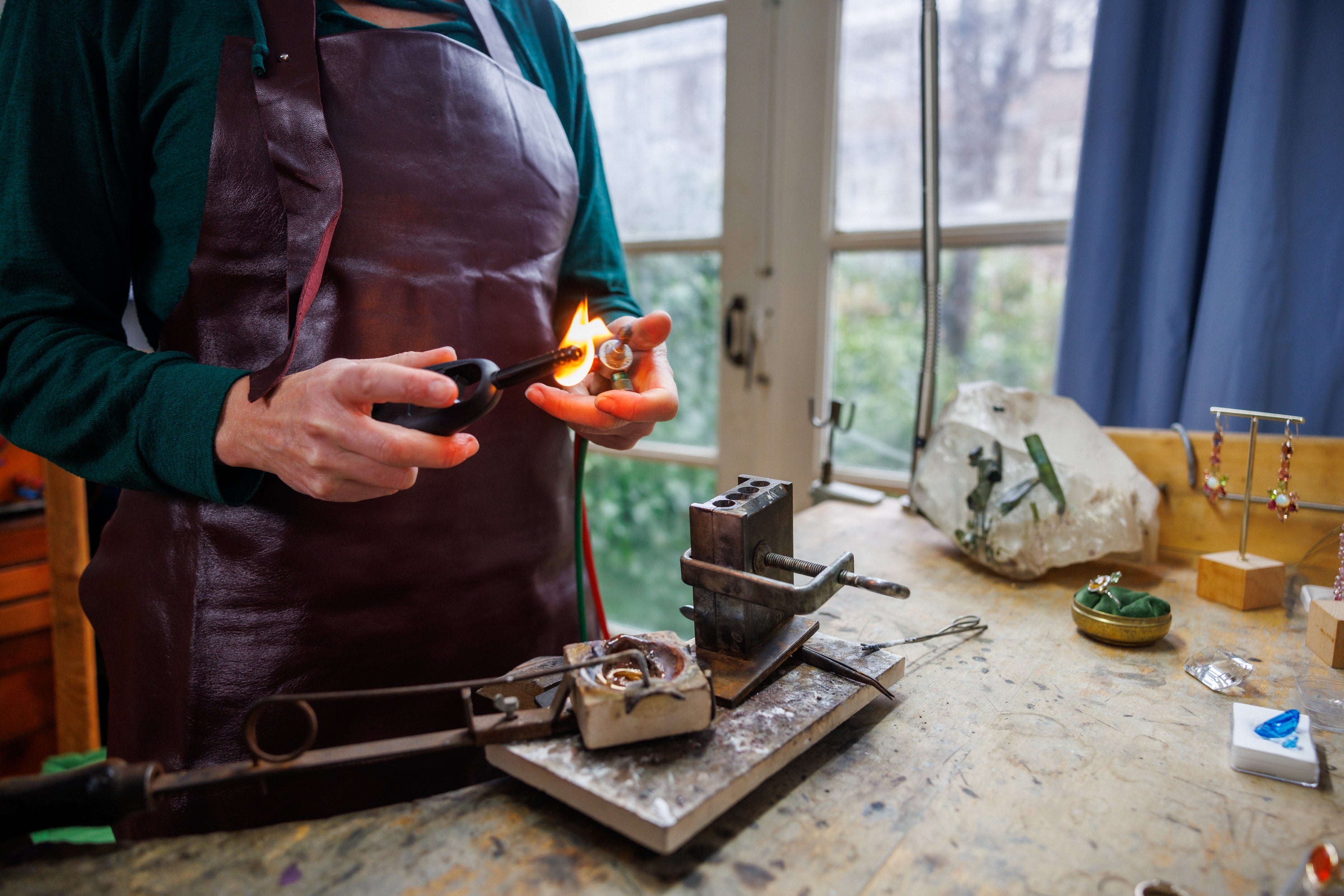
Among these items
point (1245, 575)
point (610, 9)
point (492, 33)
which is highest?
point (610, 9)

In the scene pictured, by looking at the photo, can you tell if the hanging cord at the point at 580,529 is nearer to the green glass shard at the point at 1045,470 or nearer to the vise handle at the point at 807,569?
the vise handle at the point at 807,569

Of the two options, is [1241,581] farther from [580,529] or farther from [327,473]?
[327,473]

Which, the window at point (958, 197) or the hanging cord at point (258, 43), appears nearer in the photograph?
the hanging cord at point (258, 43)

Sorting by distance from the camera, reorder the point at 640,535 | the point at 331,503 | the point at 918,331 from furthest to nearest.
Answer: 1. the point at 640,535
2. the point at 918,331
3. the point at 331,503

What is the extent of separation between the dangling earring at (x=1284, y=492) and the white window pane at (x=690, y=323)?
1.43 meters

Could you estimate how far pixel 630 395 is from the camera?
933 mm

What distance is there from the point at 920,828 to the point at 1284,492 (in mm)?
945

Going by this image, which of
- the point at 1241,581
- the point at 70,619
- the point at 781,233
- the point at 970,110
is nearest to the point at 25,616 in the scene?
the point at 70,619

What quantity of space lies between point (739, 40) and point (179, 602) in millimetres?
1977

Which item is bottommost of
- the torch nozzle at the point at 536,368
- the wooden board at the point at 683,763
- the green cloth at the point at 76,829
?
the green cloth at the point at 76,829

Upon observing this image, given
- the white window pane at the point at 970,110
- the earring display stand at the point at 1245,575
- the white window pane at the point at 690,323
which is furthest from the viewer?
the white window pane at the point at 690,323

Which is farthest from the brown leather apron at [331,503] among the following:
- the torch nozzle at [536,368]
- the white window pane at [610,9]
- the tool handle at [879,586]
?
the white window pane at [610,9]

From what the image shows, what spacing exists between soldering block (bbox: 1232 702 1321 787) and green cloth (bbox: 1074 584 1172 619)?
0.25 metres

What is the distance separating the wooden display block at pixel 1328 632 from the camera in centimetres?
92
